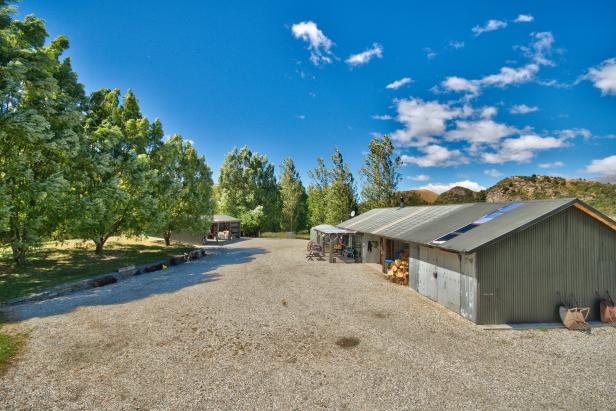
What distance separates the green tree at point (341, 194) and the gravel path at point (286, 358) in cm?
3339

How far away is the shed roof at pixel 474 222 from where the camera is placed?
40.5 ft

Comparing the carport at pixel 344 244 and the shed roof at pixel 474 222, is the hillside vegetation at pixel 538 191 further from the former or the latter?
the shed roof at pixel 474 222

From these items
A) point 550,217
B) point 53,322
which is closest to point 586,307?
point 550,217

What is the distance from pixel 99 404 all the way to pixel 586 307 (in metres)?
17.7

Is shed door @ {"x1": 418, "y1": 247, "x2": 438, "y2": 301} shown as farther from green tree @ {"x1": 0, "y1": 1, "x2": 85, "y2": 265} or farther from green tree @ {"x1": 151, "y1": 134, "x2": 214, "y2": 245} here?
green tree @ {"x1": 151, "y1": 134, "x2": 214, "y2": 245}

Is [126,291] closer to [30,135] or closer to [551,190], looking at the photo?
[30,135]

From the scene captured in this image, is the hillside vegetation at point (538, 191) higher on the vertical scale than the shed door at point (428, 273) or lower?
higher

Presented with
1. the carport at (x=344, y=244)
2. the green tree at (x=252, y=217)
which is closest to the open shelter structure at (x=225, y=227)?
the green tree at (x=252, y=217)

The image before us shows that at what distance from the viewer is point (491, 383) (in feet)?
26.2

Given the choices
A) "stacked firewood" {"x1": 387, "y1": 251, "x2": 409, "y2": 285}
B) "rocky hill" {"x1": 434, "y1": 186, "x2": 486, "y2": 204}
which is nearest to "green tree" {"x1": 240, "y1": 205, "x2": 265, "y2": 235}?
"stacked firewood" {"x1": 387, "y1": 251, "x2": 409, "y2": 285}

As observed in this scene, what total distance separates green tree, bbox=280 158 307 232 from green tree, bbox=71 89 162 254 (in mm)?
32392

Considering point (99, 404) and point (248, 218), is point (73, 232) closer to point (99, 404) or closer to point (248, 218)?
point (99, 404)

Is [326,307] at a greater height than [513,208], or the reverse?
[513,208]

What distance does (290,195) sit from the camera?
204 ft
